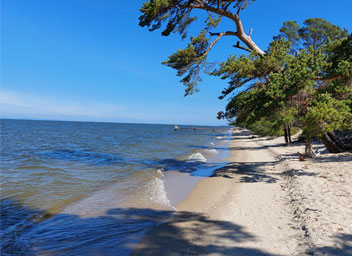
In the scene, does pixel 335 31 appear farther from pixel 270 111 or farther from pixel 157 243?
pixel 157 243

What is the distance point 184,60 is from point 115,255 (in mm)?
8505

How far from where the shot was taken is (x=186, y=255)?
441cm

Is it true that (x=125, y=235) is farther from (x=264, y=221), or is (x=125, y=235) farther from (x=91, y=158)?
(x=91, y=158)

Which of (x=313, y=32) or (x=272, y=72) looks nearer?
(x=272, y=72)

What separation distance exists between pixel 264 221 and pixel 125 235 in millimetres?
3740

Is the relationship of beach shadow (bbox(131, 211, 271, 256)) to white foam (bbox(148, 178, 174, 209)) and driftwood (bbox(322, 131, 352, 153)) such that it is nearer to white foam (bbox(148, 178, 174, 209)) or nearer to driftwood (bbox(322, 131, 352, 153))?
white foam (bbox(148, 178, 174, 209))

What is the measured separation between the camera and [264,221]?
18.9 ft

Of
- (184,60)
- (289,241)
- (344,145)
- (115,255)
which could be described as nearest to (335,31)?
(344,145)

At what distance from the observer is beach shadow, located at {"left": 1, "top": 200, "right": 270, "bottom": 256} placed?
15.6 feet

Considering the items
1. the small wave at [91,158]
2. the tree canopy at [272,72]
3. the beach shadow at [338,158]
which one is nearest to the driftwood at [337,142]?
the beach shadow at [338,158]

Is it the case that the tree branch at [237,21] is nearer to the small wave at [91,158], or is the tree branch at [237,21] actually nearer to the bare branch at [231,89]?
the bare branch at [231,89]

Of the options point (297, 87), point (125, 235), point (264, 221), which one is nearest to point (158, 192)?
point (125, 235)

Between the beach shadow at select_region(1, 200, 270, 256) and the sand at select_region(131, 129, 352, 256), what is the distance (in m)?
0.02

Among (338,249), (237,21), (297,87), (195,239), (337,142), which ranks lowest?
(195,239)
